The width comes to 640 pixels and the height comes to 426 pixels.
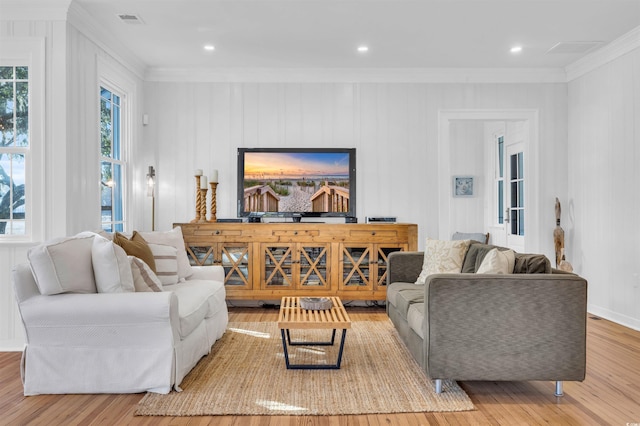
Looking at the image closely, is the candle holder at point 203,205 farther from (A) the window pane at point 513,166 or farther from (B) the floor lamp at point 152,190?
(A) the window pane at point 513,166

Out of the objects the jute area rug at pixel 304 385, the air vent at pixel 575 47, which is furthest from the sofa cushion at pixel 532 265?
the air vent at pixel 575 47

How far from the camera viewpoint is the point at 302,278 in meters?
4.96

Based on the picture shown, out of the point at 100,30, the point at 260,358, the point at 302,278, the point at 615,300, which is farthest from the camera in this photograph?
the point at 302,278

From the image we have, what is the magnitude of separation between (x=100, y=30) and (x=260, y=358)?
313cm

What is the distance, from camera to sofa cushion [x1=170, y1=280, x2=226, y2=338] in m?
2.91

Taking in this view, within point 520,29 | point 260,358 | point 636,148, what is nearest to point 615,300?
point 636,148

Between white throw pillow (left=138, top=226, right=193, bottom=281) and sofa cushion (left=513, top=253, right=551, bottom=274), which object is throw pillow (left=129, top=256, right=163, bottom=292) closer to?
white throw pillow (left=138, top=226, right=193, bottom=281)

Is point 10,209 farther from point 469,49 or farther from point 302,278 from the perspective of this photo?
point 469,49

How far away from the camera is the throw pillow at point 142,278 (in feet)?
9.89

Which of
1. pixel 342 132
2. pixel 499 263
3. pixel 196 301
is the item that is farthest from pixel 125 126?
pixel 499 263

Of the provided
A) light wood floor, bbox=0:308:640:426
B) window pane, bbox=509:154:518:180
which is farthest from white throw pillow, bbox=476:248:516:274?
window pane, bbox=509:154:518:180

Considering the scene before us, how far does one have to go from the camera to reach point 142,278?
3.07 m

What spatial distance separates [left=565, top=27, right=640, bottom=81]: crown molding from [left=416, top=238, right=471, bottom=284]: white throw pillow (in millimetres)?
2494

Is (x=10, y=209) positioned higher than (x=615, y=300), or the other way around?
(x=10, y=209)
